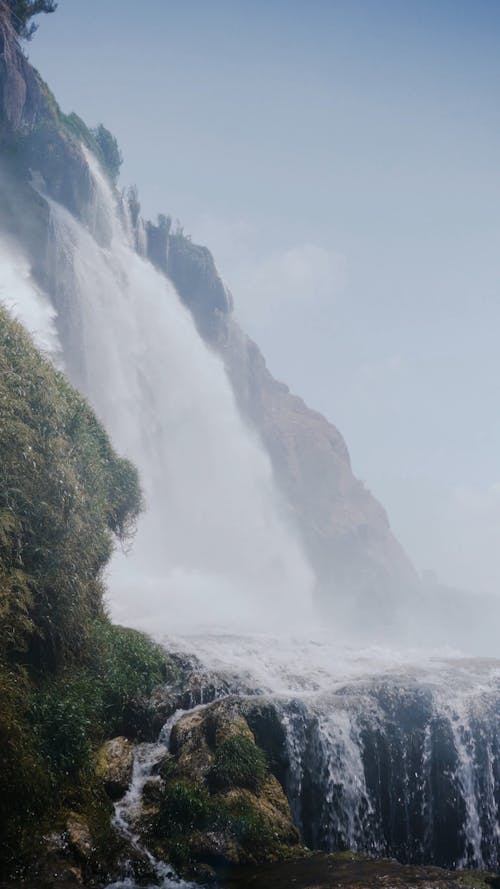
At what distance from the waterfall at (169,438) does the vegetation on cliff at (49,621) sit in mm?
18484

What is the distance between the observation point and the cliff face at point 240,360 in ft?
127

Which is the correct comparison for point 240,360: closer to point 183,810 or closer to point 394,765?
point 394,765

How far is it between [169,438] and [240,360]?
20.9 meters

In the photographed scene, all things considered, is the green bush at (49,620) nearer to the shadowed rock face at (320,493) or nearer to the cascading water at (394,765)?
the cascading water at (394,765)

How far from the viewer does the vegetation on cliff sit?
7.93 metres

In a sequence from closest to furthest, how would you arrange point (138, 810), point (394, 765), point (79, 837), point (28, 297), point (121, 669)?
point (79, 837) < point (138, 810) < point (121, 669) < point (394, 765) < point (28, 297)

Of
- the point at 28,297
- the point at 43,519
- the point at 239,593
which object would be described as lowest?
the point at 239,593

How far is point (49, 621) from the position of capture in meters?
10.3

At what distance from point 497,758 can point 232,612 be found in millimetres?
30455

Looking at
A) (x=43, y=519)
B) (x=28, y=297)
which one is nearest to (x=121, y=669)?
(x=43, y=519)

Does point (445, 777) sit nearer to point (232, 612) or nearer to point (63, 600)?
point (63, 600)

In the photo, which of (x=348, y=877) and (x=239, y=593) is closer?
(x=348, y=877)

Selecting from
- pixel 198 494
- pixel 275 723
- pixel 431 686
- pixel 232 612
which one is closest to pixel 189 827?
pixel 275 723

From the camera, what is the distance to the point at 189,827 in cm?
855
